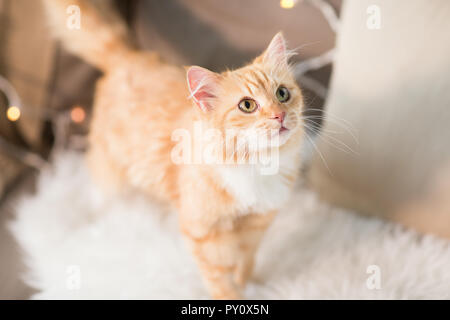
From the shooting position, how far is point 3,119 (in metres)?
1.39

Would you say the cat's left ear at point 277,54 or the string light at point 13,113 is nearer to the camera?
the cat's left ear at point 277,54

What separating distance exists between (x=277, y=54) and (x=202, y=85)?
19cm

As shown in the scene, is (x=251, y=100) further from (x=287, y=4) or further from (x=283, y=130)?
(x=287, y=4)

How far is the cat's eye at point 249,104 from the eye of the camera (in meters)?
0.70

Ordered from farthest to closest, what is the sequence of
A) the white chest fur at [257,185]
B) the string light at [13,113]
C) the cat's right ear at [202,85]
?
1. the string light at [13,113]
2. the white chest fur at [257,185]
3. the cat's right ear at [202,85]

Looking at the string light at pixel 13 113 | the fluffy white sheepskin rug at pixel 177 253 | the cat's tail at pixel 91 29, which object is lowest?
the fluffy white sheepskin rug at pixel 177 253

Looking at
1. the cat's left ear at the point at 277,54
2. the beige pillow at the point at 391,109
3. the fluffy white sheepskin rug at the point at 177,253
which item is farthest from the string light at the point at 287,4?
the fluffy white sheepskin rug at the point at 177,253

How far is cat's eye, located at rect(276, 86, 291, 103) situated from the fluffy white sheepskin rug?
577mm

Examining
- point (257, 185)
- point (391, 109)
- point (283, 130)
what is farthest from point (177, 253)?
point (391, 109)

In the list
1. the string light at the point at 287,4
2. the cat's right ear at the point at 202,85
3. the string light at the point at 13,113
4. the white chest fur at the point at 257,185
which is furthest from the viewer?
the string light at the point at 13,113

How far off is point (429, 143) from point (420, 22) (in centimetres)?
32

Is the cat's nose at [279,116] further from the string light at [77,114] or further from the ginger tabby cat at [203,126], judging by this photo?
the string light at [77,114]

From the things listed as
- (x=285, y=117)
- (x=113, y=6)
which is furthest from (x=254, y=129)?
(x=113, y=6)

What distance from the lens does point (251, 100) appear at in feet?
2.32
